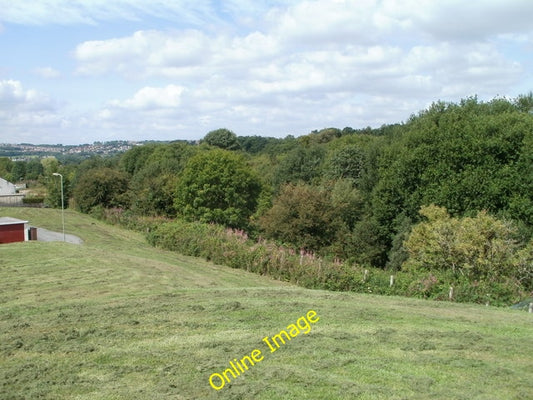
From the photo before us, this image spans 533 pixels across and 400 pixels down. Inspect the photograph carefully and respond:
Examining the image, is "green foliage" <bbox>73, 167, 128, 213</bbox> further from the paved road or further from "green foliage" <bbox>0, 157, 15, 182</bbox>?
"green foliage" <bbox>0, 157, 15, 182</bbox>

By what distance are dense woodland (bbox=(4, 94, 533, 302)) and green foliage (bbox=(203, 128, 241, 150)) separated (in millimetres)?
40255

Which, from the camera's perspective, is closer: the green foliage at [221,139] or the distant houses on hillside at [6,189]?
the distant houses on hillside at [6,189]

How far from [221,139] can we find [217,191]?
56.2 meters

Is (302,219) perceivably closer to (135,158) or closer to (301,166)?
(301,166)

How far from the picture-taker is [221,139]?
9488cm

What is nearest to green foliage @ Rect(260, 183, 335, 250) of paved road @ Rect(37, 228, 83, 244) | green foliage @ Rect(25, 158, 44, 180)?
paved road @ Rect(37, 228, 83, 244)

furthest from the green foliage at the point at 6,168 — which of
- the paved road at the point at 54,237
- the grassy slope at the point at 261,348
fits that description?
the grassy slope at the point at 261,348

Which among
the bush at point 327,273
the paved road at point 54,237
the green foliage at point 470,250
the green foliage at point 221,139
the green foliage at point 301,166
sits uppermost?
the green foliage at point 221,139

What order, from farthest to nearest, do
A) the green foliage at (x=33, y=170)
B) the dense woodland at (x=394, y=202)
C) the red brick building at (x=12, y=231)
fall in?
the green foliage at (x=33, y=170) → the red brick building at (x=12, y=231) → the dense woodland at (x=394, y=202)

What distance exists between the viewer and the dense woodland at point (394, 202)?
17.7 metres

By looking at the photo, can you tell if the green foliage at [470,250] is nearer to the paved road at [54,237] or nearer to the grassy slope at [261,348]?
the grassy slope at [261,348]

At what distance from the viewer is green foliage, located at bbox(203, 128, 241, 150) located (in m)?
94.9

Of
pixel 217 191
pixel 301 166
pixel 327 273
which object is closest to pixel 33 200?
pixel 217 191

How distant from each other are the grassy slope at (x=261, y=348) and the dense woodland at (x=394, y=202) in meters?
5.91
